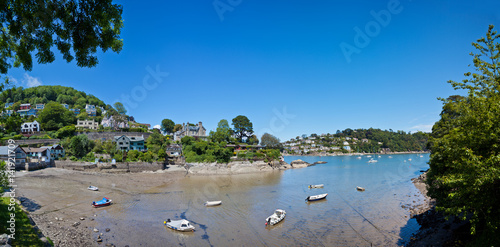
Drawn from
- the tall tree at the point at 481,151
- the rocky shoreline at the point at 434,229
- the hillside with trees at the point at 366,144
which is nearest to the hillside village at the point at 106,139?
the tall tree at the point at 481,151

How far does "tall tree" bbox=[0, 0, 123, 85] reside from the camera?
487 cm

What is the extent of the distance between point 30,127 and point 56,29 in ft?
248

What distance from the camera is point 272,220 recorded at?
19.2 m

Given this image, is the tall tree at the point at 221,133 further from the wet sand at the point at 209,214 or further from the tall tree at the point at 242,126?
the wet sand at the point at 209,214

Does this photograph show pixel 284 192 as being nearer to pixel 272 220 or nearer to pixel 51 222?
pixel 272 220

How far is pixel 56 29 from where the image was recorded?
211 inches

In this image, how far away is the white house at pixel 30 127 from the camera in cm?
5647

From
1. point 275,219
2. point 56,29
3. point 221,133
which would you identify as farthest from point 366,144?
point 56,29

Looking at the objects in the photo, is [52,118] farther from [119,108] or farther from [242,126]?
[242,126]

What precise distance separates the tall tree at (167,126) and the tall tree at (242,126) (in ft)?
104

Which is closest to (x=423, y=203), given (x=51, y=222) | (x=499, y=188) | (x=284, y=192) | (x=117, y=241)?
(x=284, y=192)

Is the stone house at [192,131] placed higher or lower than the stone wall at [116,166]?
higher

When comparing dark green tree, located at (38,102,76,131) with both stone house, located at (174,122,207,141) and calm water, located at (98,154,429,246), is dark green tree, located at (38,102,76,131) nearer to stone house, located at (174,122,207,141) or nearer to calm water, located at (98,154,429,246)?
stone house, located at (174,122,207,141)

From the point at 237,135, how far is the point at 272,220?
7303 cm
